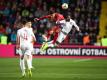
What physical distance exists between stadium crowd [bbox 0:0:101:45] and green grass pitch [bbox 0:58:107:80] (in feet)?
12.1

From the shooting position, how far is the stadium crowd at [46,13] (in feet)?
114

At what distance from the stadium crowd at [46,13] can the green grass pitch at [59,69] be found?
3.68 meters

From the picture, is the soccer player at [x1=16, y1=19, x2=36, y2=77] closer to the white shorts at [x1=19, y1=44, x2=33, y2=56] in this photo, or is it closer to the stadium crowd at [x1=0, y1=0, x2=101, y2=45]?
the white shorts at [x1=19, y1=44, x2=33, y2=56]

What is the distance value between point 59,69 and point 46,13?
12403 mm

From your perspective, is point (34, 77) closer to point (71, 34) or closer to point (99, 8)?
point (71, 34)

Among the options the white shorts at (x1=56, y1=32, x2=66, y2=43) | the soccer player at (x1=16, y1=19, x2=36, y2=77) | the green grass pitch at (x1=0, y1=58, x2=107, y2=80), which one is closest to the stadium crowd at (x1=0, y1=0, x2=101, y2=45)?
the green grass pitch at (x1=0, y1=58, x2=107, y2=80)

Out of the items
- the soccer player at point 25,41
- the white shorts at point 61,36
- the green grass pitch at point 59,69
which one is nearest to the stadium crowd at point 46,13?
the green grass pitch at point 59,69

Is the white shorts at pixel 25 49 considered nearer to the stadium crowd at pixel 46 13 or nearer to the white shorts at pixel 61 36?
the white shorts at pixel 61 36

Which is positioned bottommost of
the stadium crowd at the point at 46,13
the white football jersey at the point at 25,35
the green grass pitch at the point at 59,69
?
the green grass pitch at the point at 59,69

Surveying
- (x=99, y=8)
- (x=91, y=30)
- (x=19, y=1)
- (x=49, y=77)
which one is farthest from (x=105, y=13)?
(x=49, y=77)

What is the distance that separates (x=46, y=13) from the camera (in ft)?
122

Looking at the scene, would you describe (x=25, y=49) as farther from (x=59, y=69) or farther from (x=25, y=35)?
(x=59, y=69)

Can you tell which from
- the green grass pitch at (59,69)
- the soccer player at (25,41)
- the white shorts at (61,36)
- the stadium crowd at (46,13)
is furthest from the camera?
the stadium crowd at (46,13)

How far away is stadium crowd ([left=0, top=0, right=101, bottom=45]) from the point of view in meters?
34.8
